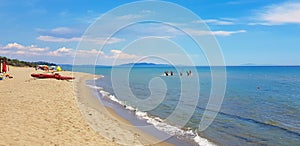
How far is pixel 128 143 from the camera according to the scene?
1001 centimetres

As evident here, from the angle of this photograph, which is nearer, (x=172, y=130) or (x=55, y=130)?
(x=55, y=130)

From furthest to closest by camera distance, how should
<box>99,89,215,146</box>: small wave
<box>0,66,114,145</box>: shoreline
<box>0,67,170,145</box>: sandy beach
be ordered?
<box>99,89,215,146</box>: small wave < <box>0,67,170,145</box>: sandy beach < <box>0,66,114,145</box>: shoreline

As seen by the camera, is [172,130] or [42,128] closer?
[42,128]

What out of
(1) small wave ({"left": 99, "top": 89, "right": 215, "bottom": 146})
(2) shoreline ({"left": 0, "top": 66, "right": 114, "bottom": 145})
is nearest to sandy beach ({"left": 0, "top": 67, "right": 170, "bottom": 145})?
(2) shoreline ({"left": 0, "top": 66, "right": 114, "bottom": 145})

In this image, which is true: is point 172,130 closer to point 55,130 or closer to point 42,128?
point 55,130

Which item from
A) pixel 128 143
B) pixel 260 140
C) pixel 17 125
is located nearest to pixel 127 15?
pixel 128 143

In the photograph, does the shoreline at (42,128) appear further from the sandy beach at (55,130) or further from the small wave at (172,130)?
the small wave at (172,130)

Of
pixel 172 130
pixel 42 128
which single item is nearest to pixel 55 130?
pixel 42 128

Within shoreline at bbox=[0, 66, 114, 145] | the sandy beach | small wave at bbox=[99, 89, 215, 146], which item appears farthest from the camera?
small wave at bbox=[99, 89, 215, 146]

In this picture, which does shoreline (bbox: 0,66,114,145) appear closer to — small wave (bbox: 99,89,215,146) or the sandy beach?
the sandy beach

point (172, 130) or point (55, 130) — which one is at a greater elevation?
point (55, 130)

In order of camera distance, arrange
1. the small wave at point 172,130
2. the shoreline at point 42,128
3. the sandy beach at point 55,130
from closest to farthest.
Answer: the shoreline at point 42,128, the sandy beach at point 55,130, the small wave at point 172,130

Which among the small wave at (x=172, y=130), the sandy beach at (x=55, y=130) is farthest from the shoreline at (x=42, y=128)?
the small wave at (x=172, y=130)

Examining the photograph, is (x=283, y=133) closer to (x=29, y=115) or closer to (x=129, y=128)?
(x=129, y=128)
